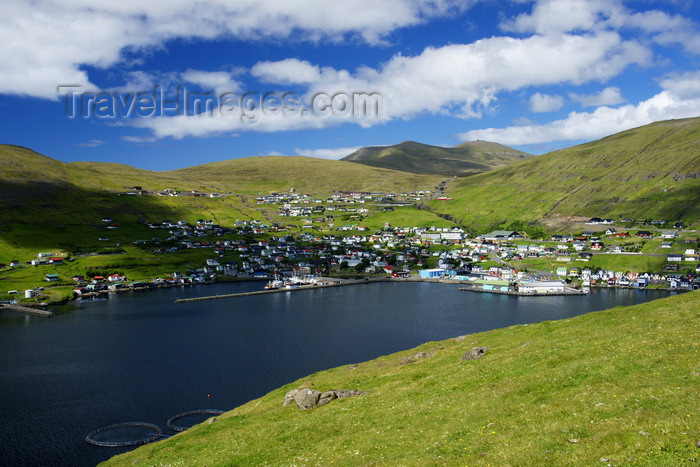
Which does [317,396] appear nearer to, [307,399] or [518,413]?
[307,399]

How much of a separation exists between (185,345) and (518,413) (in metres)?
81.6

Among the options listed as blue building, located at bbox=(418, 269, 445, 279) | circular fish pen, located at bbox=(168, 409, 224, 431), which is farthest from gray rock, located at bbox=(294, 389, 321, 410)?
blue building, located at bbox=(418, 269, 445, 279)

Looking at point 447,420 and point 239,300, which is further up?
point 447,420

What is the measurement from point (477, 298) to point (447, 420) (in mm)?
121895

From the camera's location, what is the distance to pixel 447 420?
24297mm

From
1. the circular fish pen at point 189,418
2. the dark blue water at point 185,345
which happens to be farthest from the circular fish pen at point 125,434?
the circular fish pen at point 189,418

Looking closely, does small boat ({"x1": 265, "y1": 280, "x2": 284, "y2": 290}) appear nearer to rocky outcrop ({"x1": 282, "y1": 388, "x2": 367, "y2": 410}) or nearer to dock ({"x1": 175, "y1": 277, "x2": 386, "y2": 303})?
dock ({"x1": 175, "y1": 277, "x2": 386, "y2": 303})

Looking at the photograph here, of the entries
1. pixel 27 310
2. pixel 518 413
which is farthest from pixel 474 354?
pixel 27 310

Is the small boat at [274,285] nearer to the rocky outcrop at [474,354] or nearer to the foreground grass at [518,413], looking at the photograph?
the foreground grass at [518,413]

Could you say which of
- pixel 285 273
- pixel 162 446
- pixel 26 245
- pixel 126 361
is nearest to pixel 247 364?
pixel 126 361

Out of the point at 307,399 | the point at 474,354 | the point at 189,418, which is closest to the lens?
the point at 307,399

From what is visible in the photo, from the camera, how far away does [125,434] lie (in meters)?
52.9

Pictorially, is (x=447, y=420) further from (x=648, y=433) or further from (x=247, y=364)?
(x=247, y=364)

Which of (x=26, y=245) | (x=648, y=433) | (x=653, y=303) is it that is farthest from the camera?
(x=26, y=245)
